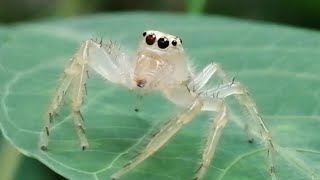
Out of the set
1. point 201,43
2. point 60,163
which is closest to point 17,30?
point 201,43

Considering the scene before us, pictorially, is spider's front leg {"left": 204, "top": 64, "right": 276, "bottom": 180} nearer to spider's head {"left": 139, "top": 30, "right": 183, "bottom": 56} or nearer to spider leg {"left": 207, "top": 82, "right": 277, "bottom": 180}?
spider leg {"left": 207, "top": 82, "right": 277, "bottom": 180}

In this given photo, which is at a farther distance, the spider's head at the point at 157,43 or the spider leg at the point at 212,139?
the spider's head at the point at 157,43

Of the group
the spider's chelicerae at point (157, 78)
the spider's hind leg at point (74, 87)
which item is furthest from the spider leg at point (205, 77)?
Result: the spider's hind leg at point (74, 87)

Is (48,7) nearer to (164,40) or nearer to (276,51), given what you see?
(276,51)

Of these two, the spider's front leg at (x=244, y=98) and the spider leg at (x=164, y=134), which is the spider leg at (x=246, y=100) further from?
the spider leg at (x=164, y=134)

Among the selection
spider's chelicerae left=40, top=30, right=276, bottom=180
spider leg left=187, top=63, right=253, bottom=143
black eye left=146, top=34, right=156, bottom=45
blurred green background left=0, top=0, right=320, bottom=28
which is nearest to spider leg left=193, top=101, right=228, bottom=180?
spider's chelicerae left=40, top=30, right=276, bottom=180
